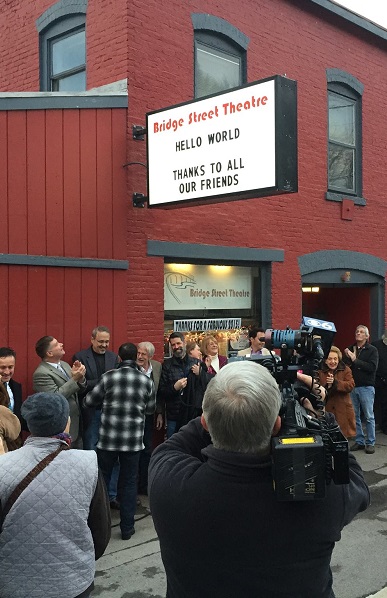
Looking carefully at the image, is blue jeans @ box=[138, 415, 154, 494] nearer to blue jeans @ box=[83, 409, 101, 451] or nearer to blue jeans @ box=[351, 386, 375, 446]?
blue jeans @ box=[83, 409, 101, 451]

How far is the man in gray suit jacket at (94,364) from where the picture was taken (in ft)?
22.9

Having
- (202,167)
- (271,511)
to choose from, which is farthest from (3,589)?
(202,167)

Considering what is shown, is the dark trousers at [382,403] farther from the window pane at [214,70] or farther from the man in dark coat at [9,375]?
the man in dark coat at [9,375]

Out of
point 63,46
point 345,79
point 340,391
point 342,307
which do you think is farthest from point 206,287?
point 345,79

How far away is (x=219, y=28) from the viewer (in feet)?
29.5

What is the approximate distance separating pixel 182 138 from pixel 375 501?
457 centimetres

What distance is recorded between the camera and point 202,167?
6.80 meters

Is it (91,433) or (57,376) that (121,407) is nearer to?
(57,376)

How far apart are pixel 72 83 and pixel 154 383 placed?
4.68 meters

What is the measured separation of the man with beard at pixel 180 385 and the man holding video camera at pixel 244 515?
5.14 metres

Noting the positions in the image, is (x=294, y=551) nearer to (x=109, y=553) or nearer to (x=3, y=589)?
(x=3, y=589)

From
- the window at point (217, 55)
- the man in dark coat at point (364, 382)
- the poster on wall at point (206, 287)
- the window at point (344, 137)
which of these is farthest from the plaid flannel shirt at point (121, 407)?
the window at point (344, 137)

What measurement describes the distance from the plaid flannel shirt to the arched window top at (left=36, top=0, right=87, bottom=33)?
535 centimetres

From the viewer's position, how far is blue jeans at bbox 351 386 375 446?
30.2ft
